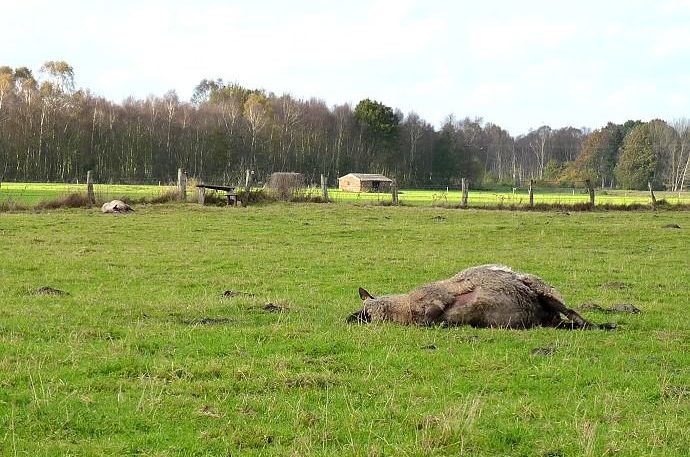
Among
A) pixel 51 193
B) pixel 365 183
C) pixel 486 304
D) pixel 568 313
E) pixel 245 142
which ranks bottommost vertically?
pixel 568 313

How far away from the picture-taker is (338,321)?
37.7ft

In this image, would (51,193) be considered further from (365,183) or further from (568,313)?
(568,313)

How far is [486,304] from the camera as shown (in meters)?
10.9

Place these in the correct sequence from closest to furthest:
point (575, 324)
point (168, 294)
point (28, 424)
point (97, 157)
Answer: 1. point (28, 424)
2. point (575, 324)
3. point (168, 294)
4. point (97, 157)

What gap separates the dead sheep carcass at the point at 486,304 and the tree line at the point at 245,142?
93.4m

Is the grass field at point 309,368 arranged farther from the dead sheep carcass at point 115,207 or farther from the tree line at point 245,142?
the tree line at point 245,142

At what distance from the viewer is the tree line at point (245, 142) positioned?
101000mm

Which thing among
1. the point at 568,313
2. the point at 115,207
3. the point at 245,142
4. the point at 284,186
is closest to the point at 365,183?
the point at 245,142

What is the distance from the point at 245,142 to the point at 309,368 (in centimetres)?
11153

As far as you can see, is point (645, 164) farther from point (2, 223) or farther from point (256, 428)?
point (256, 428)

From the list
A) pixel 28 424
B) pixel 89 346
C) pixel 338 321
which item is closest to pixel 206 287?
pixel 338 321

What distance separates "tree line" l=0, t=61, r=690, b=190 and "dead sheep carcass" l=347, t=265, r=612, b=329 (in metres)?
93.4

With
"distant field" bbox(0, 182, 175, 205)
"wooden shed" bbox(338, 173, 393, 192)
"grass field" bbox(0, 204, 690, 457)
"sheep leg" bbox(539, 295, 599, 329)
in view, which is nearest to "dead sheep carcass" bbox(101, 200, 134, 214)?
"distant field" bbox(0, 182, 175, 205)

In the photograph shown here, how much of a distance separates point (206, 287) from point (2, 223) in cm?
1822
